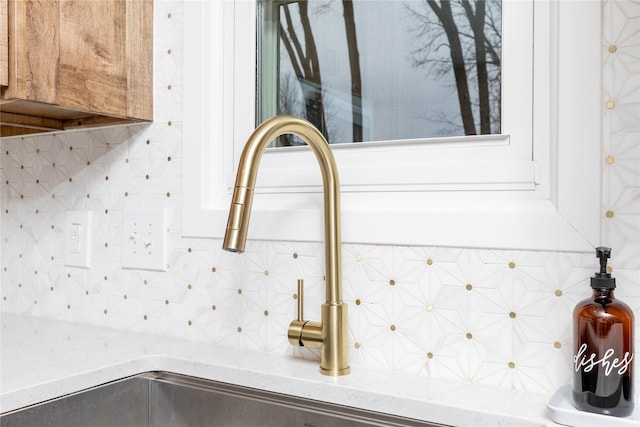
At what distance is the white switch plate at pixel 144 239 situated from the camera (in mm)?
1185

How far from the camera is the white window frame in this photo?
0.80 metres

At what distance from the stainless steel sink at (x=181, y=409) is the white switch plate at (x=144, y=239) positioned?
0.85 feet

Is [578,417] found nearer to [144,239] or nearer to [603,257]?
[603,257]

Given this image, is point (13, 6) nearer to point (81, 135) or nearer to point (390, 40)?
point (81, 135)

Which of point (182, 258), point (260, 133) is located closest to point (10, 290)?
point (182, 258)

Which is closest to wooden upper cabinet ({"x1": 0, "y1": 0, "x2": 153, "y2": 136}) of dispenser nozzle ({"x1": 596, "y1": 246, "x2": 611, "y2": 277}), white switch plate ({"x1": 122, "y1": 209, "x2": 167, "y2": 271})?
white switch plate ({"x1": 122, "y1": 209, "x2": 167, "y2": 271})

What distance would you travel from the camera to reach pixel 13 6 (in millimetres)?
980

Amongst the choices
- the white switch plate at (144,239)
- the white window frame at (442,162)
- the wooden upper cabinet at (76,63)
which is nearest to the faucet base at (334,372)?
the white window frame at (442,162)

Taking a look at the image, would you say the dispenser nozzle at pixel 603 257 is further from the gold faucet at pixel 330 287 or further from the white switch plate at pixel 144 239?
the white switch plate at pixel 144 239

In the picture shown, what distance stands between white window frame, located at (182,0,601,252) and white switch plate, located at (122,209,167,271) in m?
0.07

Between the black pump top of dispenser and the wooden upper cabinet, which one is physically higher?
the wooden upper cabinet

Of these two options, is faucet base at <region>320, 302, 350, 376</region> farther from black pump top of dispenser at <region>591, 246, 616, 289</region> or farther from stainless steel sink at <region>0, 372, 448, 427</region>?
black pump top of dispenser at <region>591, 246, 616, 289</region>

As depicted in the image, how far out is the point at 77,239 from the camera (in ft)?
4.35

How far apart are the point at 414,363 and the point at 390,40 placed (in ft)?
1.80
